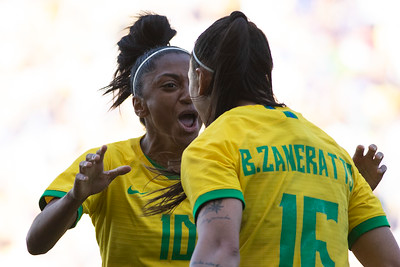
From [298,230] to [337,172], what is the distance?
381mm

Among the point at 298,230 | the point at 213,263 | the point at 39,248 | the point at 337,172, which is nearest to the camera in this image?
the point at 213,263

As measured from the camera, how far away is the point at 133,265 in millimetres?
5121

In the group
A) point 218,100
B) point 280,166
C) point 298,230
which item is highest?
point 218,100

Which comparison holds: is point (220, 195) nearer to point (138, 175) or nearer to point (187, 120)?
point (138, 175)

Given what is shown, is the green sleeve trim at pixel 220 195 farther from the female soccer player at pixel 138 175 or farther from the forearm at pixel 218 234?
the female soccer player at pixel 138 175

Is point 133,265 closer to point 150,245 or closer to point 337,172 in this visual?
point 150,245

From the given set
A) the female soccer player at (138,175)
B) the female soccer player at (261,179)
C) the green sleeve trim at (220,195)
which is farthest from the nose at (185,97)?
the green sleeve trim at (220,195)

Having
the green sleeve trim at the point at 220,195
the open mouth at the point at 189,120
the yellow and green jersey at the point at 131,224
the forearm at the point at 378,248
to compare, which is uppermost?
the green sleeve trim at the point at 220,195

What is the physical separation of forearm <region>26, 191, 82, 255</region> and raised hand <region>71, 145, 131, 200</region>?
6.7 inches

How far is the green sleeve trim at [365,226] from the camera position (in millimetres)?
3574

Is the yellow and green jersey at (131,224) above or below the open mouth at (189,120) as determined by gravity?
below

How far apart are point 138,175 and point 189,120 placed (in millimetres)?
713

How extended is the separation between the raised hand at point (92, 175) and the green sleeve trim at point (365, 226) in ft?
4.91

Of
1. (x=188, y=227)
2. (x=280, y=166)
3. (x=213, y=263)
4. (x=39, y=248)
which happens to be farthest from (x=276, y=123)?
(x=39, y=248)
